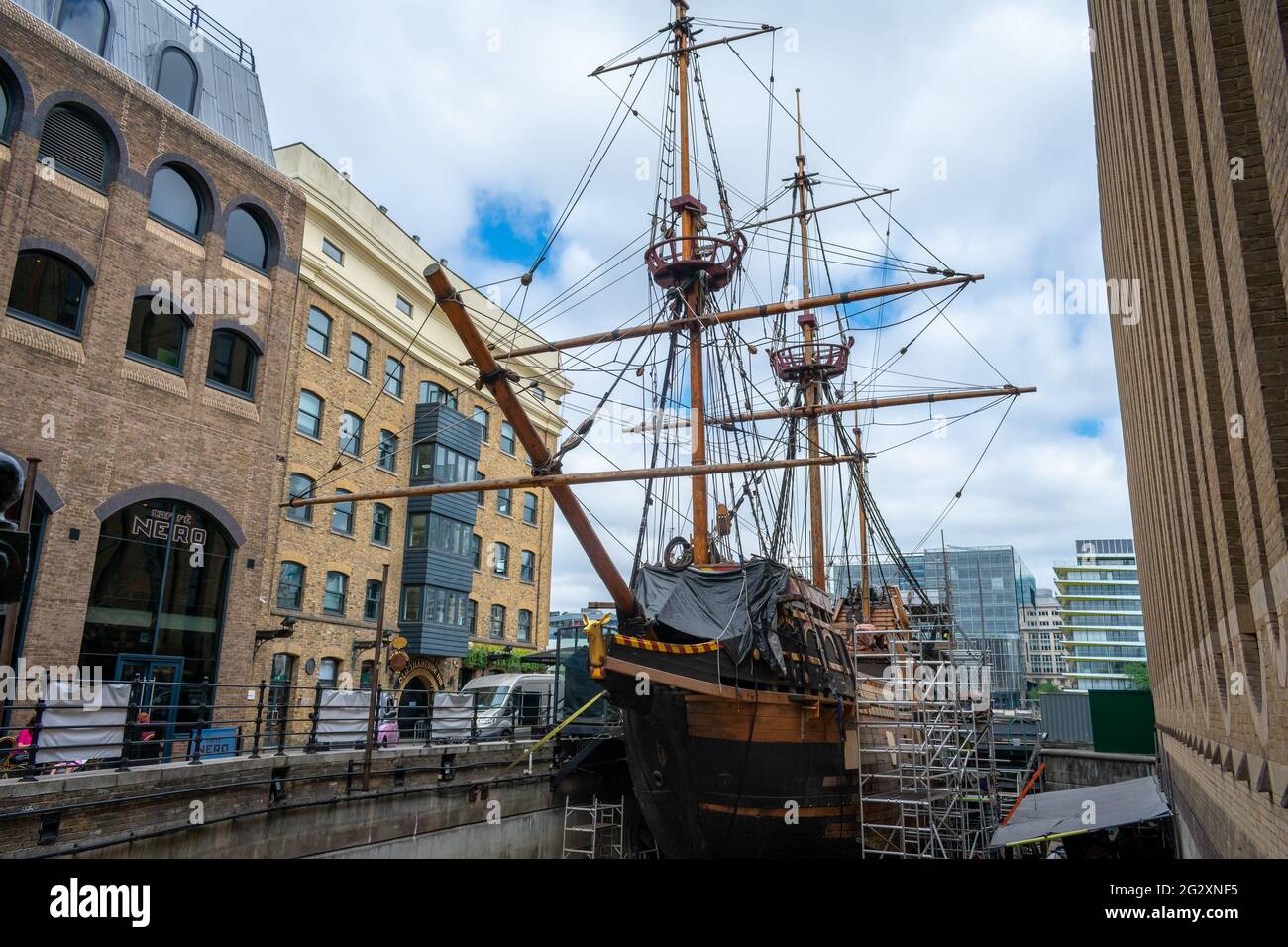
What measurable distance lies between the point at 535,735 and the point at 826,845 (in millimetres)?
7971

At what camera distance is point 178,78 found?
20828 millimetres

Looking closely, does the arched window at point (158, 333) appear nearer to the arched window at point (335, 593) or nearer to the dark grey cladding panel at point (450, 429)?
the arched window at point (335, 593)

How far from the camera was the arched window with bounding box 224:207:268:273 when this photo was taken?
2102 centimetres

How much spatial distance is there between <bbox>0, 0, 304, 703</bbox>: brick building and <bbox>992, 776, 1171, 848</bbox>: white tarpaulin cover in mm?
15885

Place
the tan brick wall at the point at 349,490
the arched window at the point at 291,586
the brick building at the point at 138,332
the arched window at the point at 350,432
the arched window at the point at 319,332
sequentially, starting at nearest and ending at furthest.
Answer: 1. the brick building at the point at 138,332
2. the arched window at the point at 291,586
3. the tan brick wall at the point at 349,490
4. the arched window at the point at 319,332
5. the arched window at the point at 350,432

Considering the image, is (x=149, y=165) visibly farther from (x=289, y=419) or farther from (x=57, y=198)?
(x=289, y=419)

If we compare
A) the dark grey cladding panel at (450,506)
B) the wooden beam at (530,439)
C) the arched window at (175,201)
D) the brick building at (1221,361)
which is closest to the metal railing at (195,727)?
the wooden beam at (530,439)

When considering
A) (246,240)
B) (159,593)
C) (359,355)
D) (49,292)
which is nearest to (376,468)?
(359,355)

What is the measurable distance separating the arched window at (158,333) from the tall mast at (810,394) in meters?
18.4

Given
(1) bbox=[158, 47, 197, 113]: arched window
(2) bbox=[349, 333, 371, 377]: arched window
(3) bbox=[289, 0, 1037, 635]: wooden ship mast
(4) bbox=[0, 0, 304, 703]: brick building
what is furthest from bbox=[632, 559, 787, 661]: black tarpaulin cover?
(1) bbox=[158, 47, 197, 113]: arched window

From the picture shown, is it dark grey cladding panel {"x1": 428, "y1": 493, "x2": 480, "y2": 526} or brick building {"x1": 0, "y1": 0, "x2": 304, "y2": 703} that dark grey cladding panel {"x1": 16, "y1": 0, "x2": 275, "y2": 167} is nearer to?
brick building {"x1": 0, "y1": 0, "x2": 304, "y2": 703}

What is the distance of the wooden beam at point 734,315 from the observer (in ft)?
66.0

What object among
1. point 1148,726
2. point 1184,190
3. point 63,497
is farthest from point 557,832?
point 1148,726

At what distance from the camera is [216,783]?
11.2 m
